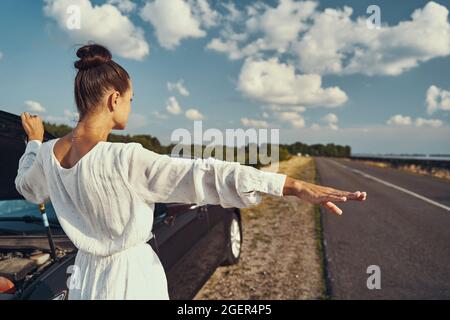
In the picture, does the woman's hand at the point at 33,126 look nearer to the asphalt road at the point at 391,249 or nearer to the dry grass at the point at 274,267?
the dry grass at the point at 274,267

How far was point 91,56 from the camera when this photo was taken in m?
1.44

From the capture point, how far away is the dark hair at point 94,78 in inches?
54.4

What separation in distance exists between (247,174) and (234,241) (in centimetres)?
393

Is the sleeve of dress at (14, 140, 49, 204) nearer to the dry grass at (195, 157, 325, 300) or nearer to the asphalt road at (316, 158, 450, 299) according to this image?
the dry grass at (195, 157, 325, 300)

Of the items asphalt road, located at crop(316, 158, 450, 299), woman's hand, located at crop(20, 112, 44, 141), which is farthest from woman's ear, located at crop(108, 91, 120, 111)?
asphalt road, located at crop(316, 158, 450, 299)

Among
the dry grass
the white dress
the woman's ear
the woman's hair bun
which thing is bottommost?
the dry grass

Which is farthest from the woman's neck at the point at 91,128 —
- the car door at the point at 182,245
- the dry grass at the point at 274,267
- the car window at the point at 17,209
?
the dry grass at the point at 274,267

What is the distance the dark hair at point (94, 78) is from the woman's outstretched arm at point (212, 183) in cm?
28

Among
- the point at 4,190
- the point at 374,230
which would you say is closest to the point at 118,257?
the point at 4,190

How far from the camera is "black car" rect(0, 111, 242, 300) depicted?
2.00m

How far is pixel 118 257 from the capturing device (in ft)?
4.78

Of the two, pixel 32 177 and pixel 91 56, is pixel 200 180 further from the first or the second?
pixel 32 177

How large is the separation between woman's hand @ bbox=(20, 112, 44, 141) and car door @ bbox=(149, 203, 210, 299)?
1373mm

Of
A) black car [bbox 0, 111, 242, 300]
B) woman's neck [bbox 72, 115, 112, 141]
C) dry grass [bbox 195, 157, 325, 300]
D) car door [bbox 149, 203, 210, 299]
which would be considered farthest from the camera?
dry grass [bbox 195, 157, 325, 300]
